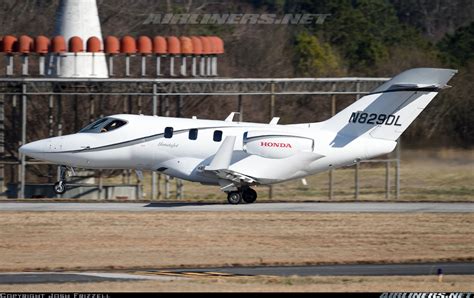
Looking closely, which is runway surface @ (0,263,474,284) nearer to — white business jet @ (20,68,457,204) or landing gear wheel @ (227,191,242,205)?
white business jet @ (20,68,457,204)

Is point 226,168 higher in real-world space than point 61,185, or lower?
higher

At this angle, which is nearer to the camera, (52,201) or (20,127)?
(52,201)

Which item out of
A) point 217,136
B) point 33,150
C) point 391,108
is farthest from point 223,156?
point 33,150

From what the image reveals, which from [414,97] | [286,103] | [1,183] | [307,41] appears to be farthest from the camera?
[307,41]

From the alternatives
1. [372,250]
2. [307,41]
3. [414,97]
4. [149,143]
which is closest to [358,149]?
[414,97]

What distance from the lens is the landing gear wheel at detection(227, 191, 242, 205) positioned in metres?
40.0

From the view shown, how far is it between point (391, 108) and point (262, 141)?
4.16 metres

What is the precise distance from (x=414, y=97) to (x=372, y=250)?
9972 millimetres

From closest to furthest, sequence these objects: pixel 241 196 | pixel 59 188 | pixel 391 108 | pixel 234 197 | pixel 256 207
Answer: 1. pixel 256 207
2. pixel 391 108
3. pixel 234 197
4. pixel 241 196
5. pixel 59 188

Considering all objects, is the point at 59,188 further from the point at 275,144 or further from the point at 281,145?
the point at 281,145

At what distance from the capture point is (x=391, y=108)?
39.6 meters

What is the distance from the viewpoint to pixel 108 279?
25.8 m

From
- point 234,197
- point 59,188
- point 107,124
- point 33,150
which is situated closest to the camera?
point 234,197

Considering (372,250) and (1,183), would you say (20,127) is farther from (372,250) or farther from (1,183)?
(372,250)
